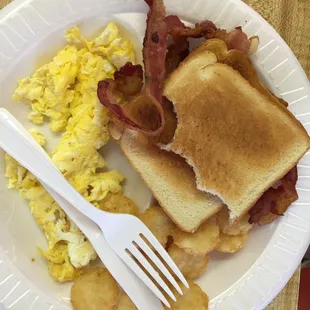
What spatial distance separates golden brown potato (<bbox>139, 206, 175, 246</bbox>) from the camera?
1.40 meters

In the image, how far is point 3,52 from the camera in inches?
53.6

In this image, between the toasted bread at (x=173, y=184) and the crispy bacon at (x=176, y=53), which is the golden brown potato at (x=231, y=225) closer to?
the toasted bread at (x=173, y=184)

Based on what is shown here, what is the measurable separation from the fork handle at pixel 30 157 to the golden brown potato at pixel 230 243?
15.8 inches

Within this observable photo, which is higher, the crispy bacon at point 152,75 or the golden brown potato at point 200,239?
the crispy bacon at point 152,75

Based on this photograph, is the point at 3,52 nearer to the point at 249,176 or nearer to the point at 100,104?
the point at 100,104

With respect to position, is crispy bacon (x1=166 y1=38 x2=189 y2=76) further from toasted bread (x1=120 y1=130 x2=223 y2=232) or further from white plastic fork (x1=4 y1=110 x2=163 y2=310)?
white plastic fork (x1=4 y1=110 x2=163 y2=310)

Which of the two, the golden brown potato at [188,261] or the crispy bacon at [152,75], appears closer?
the crispy bacon at [152,75]

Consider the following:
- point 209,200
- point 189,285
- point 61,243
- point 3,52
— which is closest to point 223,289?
point 189,285

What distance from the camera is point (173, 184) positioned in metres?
1.40

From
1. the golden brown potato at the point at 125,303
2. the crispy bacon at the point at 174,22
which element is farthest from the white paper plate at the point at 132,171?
the golden brown potato at the point at 125,303


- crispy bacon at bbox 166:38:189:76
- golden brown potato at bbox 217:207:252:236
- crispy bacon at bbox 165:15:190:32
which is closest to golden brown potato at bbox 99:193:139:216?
golden brown potato at bbox 217:207:252:236

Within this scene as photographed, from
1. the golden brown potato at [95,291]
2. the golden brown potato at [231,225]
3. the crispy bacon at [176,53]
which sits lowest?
the golden brown potato at [231,225]

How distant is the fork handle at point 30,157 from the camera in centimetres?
132

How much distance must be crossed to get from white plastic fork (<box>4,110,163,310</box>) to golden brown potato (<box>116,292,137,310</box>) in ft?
0.13
